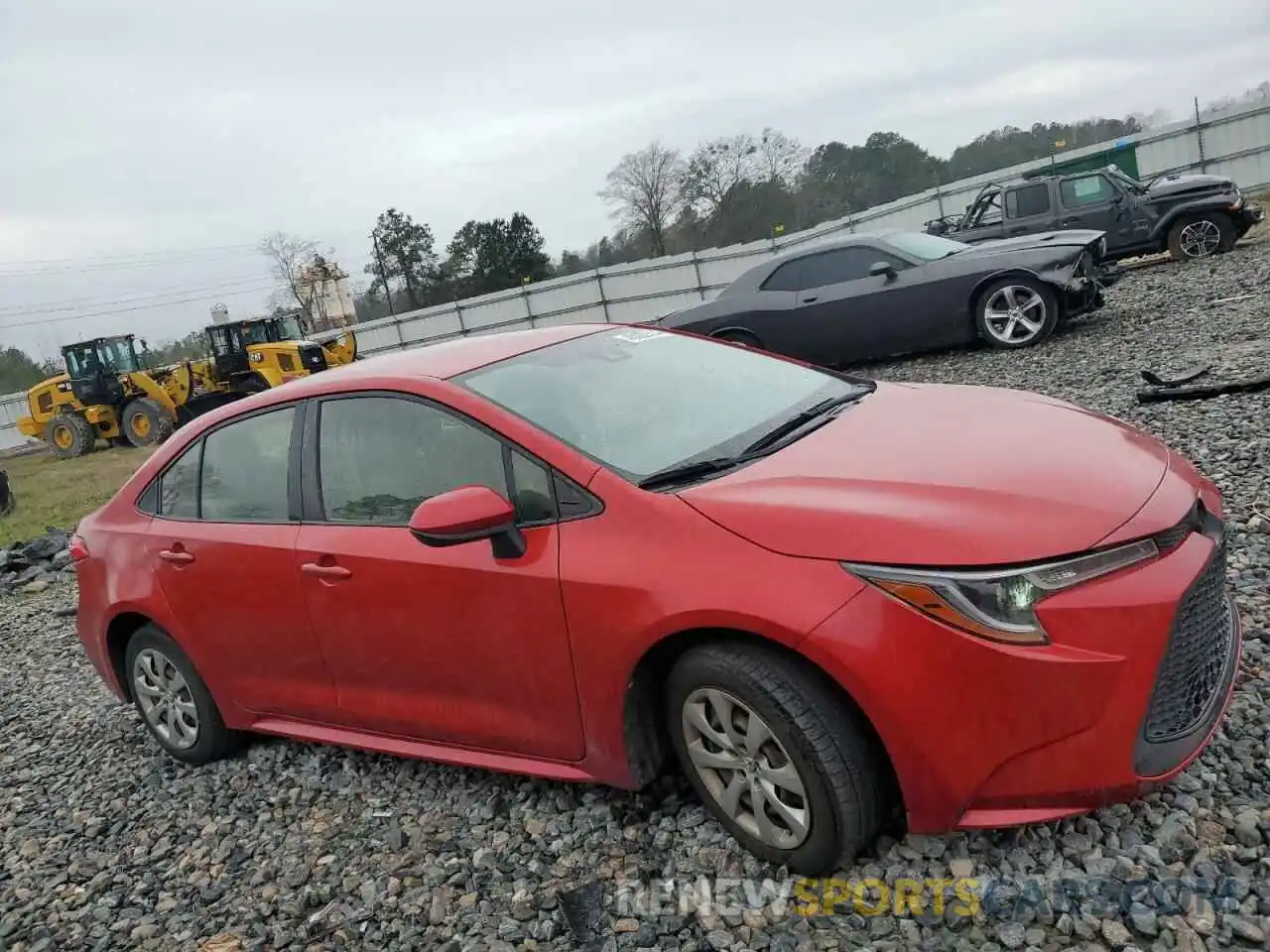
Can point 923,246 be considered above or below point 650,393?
above

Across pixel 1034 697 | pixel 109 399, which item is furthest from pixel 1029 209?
pixel 109 399

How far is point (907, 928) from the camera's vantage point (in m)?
2.34

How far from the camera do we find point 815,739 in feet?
7.72

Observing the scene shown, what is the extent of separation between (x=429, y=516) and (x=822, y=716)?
3.95 feet

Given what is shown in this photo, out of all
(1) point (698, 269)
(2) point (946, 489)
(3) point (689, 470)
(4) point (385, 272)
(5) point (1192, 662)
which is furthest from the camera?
(4) point (385, 272)

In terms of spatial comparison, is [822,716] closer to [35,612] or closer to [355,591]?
[355,591]

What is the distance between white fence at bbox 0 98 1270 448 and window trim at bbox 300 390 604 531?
13.4 m

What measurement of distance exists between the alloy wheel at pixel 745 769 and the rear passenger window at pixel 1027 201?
44.6ft

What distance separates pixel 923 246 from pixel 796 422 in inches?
309

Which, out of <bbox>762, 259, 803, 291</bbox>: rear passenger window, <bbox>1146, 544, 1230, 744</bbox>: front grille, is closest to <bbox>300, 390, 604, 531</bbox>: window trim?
<bbox>1146, 544, 1230, 744</bbox>: front grille

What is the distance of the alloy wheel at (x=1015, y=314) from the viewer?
9.49 metres

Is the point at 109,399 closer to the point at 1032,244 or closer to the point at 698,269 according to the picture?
the point at 698,269

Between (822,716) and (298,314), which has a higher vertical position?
(298,314)

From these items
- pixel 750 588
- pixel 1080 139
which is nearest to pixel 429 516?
pixel 750 588
